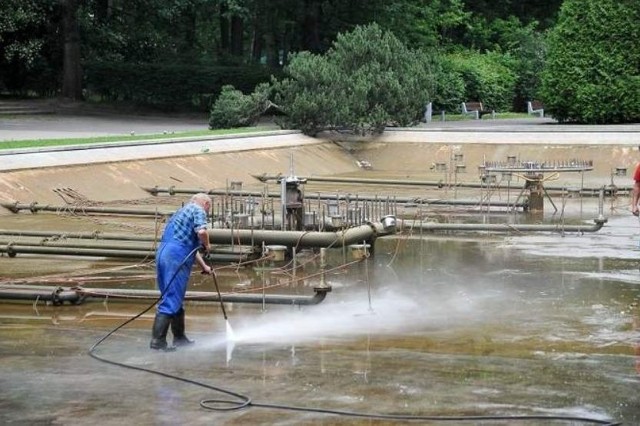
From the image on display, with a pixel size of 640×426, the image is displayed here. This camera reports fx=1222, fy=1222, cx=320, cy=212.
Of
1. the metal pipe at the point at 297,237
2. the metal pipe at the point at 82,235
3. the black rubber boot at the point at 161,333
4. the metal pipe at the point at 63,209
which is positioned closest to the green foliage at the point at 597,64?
the metal pipe at the point at 63,209

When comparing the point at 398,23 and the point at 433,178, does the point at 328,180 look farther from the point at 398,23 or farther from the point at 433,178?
the point at 398,23

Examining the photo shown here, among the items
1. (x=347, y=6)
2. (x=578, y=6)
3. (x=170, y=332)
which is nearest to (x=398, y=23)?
(x=347, y=6)

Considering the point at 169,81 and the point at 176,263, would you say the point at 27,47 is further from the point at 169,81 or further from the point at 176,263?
the point at 176,263

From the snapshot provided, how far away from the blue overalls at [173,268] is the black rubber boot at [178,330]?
10 centimetres

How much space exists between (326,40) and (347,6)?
5.69 feet

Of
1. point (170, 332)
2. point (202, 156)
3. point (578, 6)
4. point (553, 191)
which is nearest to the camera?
point (170, 332)

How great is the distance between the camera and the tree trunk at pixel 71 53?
50.2m

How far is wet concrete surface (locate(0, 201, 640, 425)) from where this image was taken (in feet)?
31.4

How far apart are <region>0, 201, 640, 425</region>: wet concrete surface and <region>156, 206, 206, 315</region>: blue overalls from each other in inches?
19.6

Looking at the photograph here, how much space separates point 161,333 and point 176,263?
693 millimetres

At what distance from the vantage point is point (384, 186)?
30.2 m

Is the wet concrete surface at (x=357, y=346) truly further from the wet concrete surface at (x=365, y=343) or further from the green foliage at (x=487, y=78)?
the green foliage at (x=487, y=78)

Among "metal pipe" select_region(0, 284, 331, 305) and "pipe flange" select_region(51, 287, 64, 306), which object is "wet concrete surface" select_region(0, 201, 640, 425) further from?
"pipe flange" select_region(51, 287, 64, 306)

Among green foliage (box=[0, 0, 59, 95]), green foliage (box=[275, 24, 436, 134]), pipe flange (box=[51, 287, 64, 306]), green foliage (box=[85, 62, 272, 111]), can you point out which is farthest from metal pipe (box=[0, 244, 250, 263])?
green foliage (box=[85, 62, 272, 111])
